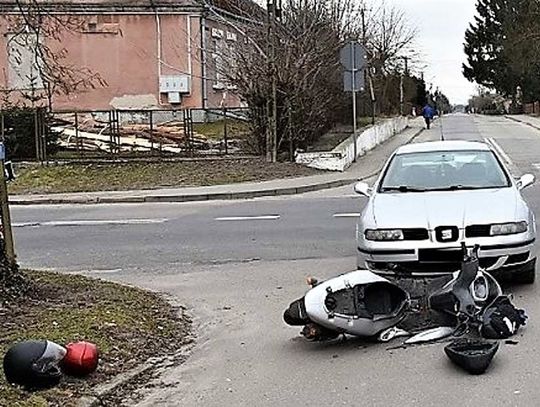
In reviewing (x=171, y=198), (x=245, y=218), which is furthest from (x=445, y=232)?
(x=171, y=198)

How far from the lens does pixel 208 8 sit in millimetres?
37250

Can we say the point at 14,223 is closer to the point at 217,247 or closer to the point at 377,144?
the point at 217,247

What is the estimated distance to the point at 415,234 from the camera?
869cm

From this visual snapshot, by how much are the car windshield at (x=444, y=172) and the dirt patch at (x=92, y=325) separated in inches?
109

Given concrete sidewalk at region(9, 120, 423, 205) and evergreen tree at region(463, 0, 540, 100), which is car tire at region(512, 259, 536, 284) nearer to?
concrete sidewalk at region(9, 120, 423, 205)

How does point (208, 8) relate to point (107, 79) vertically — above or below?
above

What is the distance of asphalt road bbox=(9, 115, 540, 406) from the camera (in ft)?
20.4

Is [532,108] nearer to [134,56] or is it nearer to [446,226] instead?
[134,56]

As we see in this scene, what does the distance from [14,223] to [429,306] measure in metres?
11.7

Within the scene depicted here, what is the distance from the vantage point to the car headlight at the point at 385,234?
877 cm

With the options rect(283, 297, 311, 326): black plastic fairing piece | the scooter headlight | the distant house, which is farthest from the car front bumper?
the distant house

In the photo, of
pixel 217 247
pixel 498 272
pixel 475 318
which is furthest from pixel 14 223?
pixel 475 318

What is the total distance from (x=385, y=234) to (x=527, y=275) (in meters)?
1.60

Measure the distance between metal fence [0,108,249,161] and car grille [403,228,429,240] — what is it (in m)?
18.0
